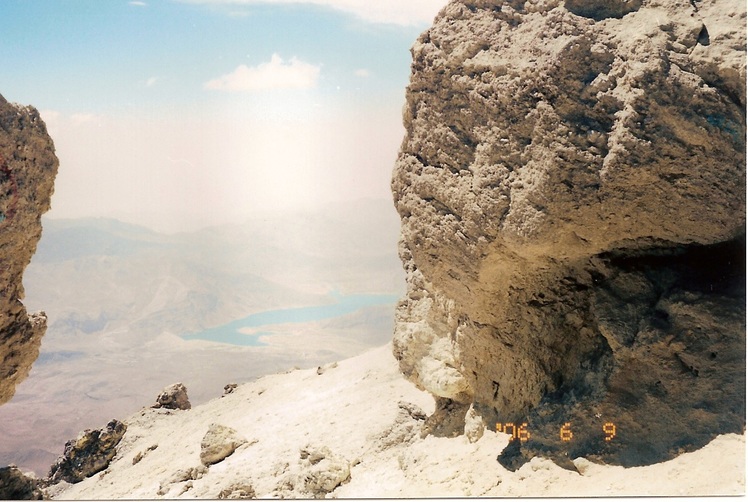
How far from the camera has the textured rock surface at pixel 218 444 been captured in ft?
20.7

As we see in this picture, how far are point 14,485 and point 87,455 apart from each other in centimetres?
435

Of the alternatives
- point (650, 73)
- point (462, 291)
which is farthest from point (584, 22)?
point (462, 291)

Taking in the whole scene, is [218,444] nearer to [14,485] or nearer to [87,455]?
[14,485]

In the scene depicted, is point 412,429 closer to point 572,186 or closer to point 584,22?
point 572,186

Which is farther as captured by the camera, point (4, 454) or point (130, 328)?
point (130, 328)

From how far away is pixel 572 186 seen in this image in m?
3.37

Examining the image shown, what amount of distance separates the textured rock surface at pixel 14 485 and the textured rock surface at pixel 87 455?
13.4 ft

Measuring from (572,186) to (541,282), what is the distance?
91cm

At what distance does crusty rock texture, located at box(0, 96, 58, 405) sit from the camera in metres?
3.95

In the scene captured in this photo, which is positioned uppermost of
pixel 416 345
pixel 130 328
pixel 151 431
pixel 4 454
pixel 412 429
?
pixel 416 345

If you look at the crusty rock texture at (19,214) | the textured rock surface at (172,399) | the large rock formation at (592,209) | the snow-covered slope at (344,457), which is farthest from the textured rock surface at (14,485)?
the textured rock surface at (172,399)
